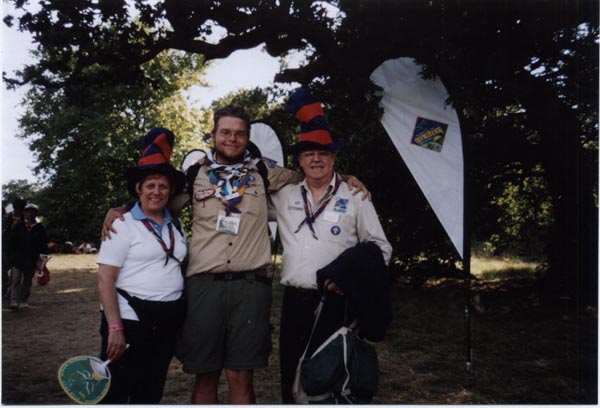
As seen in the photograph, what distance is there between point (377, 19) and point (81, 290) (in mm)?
9324

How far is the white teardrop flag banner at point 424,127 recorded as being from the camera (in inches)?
176

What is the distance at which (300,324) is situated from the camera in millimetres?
2926

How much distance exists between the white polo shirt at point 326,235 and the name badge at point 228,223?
356 mm

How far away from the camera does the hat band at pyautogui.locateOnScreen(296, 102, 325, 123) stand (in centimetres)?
324

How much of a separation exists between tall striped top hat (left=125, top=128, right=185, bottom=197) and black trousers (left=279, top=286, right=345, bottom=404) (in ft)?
3.48

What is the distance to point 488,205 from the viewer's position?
8281 millimetres

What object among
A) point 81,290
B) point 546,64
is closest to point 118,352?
point 546,64

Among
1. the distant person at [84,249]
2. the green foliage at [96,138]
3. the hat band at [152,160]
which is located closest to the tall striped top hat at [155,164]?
the hat band at [152,160]

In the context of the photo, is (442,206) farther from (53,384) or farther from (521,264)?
(521,264)

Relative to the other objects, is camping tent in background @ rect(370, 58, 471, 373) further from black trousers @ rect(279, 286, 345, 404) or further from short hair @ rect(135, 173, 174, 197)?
short hair @ rect(135, 173, 174, 197)

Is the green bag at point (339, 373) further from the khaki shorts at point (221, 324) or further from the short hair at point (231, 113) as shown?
the short hair at point (231, 113)

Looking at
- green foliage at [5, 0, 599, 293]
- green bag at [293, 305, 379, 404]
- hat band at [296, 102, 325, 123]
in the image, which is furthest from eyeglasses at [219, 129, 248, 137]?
green foliage at [5, 0, 599, 293]

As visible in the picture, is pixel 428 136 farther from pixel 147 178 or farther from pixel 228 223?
pixel 147 178

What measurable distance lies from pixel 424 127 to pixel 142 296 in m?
3.20
